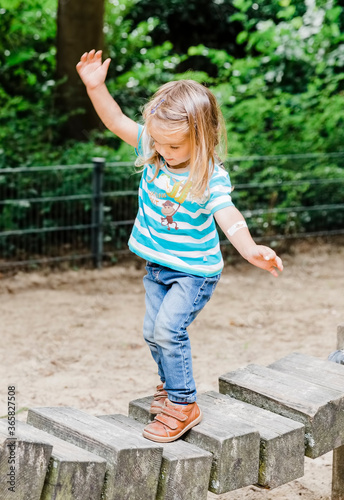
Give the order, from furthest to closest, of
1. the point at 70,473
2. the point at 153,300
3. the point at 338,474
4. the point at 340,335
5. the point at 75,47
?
the point at 75,47
the point at 340,335
the point at 338,474
the point at 153,300
the point at 70,473

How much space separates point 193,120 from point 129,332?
3361 mm

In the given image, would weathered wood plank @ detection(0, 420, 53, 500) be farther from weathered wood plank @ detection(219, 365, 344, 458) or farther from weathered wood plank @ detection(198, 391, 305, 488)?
weathered wood plank @ detection(219, 365, 344, 458)

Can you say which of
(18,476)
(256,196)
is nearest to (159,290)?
(18,476)

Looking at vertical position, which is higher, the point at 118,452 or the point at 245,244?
→ the point at 245,244

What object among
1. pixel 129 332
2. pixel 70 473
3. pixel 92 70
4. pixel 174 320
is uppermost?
pixel 92 70

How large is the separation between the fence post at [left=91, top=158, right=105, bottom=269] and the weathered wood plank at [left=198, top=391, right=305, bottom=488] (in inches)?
180

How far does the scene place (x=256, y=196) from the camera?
787 cm

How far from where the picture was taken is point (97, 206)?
276 inches

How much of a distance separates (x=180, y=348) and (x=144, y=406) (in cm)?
38

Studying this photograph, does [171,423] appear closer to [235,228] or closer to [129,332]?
[235,228]

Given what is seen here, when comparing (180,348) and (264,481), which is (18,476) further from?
(264,481)

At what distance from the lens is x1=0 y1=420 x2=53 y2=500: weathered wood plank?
1.82m

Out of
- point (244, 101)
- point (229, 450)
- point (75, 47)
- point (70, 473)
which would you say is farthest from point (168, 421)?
point (244, 101)

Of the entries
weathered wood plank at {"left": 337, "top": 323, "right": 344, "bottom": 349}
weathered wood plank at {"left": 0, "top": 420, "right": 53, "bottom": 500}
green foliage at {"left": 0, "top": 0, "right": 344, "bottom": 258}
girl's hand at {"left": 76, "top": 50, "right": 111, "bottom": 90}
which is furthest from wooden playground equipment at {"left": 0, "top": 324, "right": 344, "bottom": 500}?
green foliage at {"left": 0, "top": 0, "right": 344, "bottom": 258}
